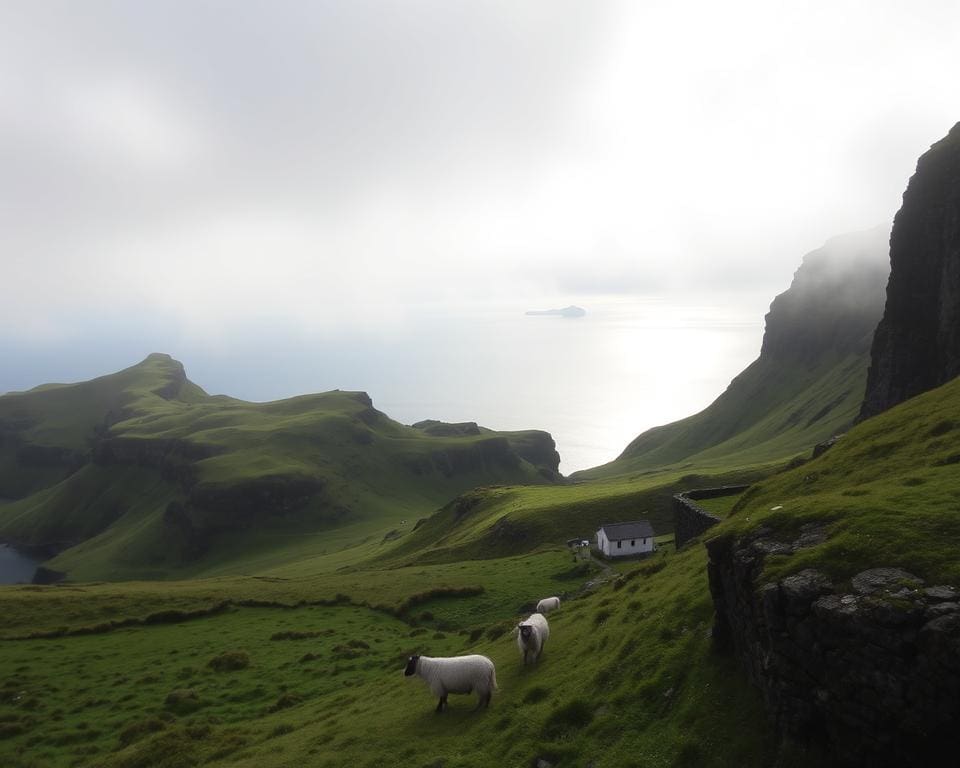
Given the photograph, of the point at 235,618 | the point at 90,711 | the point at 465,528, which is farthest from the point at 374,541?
the point at 90,711

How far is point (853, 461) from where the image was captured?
25875mm

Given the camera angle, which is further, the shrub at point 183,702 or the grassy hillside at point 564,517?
the grassy hillside at point 564,517

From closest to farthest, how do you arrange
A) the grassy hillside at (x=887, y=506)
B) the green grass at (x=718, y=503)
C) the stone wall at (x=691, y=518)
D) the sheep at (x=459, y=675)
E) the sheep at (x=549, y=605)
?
the grassy hillside at (x=887, y=506) < the sheep at (x=459, y=675) < the sheep at (x=549, y=605) < the stone wall at (x=691, y=518) < the green grass at (x=718, y=503)

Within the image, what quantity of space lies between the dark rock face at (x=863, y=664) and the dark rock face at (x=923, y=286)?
75048 mm

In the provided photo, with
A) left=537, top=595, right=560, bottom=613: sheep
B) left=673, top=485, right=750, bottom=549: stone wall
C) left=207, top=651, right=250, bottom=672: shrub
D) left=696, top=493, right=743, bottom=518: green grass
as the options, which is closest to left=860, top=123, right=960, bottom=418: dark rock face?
left=696, top=493, right=743, bottom=518: green grass

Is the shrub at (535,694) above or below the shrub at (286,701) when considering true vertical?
above

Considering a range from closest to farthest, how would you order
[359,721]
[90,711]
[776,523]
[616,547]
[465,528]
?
1. [776,523]
2. [359,721]
3. [90,711]
4. [616,547]
5. [465,528]

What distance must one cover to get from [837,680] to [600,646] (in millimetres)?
10653

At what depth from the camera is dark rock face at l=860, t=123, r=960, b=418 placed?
73.1 metres

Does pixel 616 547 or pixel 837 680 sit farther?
pixel 616 547

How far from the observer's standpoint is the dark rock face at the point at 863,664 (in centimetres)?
1065

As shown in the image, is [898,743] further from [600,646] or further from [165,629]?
[165,629]

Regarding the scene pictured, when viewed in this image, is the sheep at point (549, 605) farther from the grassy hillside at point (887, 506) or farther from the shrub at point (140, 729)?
the shrub at point (140, 729)

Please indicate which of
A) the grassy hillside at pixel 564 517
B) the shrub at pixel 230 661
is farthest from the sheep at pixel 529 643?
the grassy hillside at pixel 564 517
